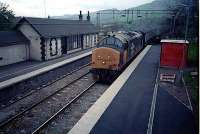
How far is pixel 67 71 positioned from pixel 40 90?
7.40m

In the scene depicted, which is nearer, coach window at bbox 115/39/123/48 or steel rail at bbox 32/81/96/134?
steel rail at bbox 32/81/96/134

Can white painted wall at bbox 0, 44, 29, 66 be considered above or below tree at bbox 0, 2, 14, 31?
below

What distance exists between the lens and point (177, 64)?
24.5 m

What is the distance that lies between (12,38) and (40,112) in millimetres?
15753

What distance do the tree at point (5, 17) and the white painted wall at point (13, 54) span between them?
719 centimetres

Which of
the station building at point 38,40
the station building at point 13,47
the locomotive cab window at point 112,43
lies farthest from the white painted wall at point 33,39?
the locomotive cab window at point 112,43

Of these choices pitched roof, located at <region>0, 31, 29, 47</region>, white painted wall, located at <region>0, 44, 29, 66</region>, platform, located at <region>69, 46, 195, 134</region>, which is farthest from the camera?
pitched roof, located at <region>0, 31, 29, 47</region>

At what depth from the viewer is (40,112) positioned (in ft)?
47.3

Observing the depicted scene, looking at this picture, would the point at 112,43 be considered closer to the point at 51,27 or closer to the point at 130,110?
the point at 130,110

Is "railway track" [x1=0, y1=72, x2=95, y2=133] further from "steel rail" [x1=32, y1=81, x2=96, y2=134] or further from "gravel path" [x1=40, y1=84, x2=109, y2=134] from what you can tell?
"gravel path" [x1=40, y1=84, x2=109, y2=134]

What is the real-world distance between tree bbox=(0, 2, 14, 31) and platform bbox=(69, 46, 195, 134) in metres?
22.3

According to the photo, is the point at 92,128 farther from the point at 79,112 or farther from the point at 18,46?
the point at 18,46

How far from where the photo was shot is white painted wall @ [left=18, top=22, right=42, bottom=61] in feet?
96.3

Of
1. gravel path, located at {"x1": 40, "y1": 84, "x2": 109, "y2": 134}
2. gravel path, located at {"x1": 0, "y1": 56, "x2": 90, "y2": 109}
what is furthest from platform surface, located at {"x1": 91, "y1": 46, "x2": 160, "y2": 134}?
gravel path, located at {"x1": 0, "y1": 56, "x2": 90, "y2": 109}
